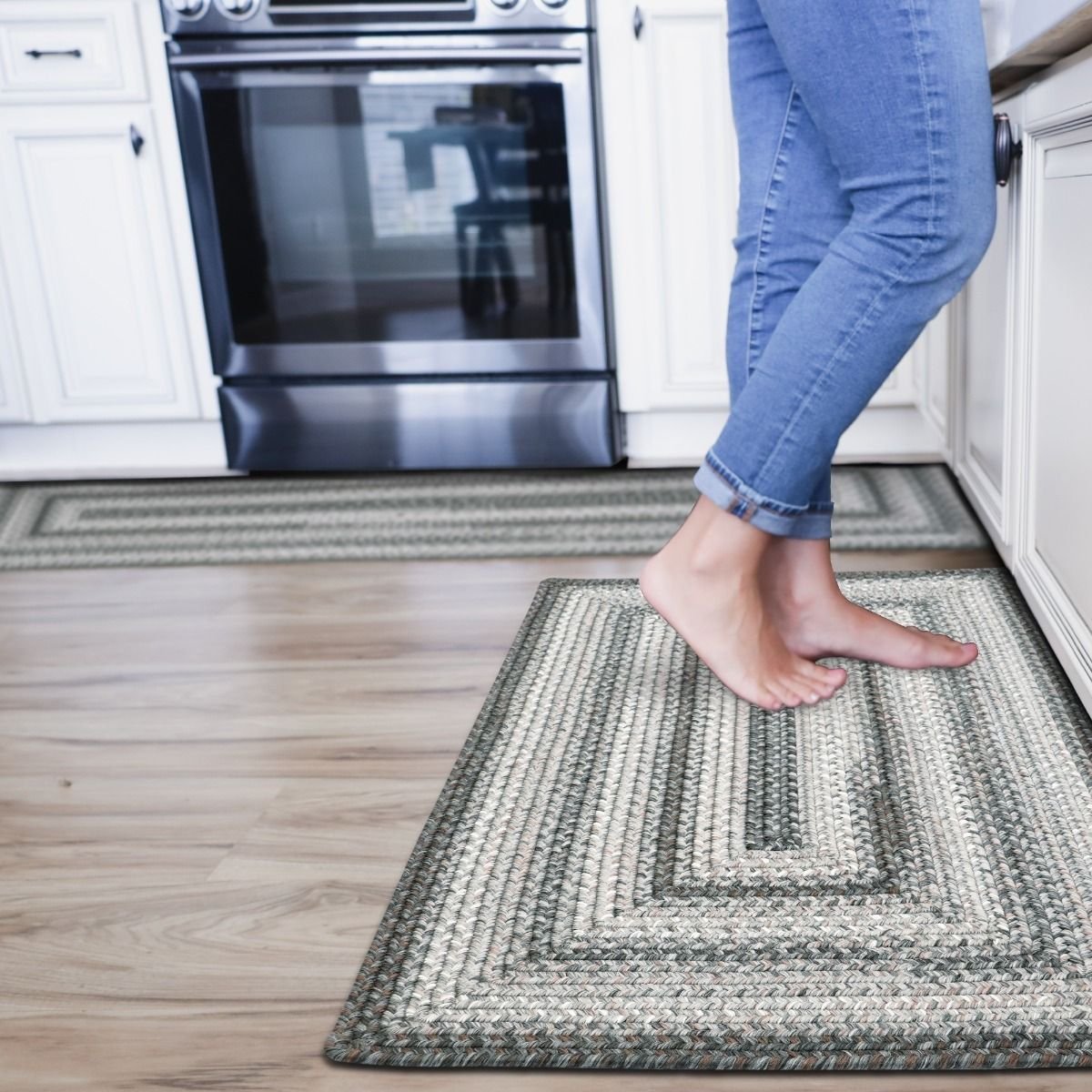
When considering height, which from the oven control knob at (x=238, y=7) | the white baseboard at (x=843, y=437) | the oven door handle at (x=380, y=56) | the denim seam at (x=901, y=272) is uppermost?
the oven control knob at (x=238, y=7)

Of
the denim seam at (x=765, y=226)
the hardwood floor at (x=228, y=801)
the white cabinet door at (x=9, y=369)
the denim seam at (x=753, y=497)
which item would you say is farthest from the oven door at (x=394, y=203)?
the denim seam at (x=753, y=497)

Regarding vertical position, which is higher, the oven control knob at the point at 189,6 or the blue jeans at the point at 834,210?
the oven control knob at the point at 189,6

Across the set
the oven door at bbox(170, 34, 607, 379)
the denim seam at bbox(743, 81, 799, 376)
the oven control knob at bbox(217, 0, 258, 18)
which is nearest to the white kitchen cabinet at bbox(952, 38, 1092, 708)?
the denim seam at bbox(743, 81, 799, 376)

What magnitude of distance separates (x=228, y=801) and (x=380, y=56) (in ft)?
4.10

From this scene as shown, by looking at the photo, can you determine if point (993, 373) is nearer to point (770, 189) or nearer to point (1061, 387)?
point (1061, 387)

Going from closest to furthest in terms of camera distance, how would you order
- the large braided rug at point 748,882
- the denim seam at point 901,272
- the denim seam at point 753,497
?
1. the large braided rug at point 748,882
2. the denim seam at point 901,272
3. the denim seam at point 753,497

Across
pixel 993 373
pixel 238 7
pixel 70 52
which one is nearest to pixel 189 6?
pixel 238 7

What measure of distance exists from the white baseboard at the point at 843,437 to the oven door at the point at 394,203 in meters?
0.17

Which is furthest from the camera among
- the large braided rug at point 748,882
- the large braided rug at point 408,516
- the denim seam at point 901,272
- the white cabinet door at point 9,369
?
the white cabinet door at point 9,369

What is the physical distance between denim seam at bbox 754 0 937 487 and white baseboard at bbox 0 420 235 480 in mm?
1373

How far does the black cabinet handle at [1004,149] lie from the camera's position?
1.15 meters

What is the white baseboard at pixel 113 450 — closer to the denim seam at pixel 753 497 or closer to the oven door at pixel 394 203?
the oven door at pixel 394 203

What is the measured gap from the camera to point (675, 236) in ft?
6.19

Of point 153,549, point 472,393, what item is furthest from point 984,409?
point 153,549
